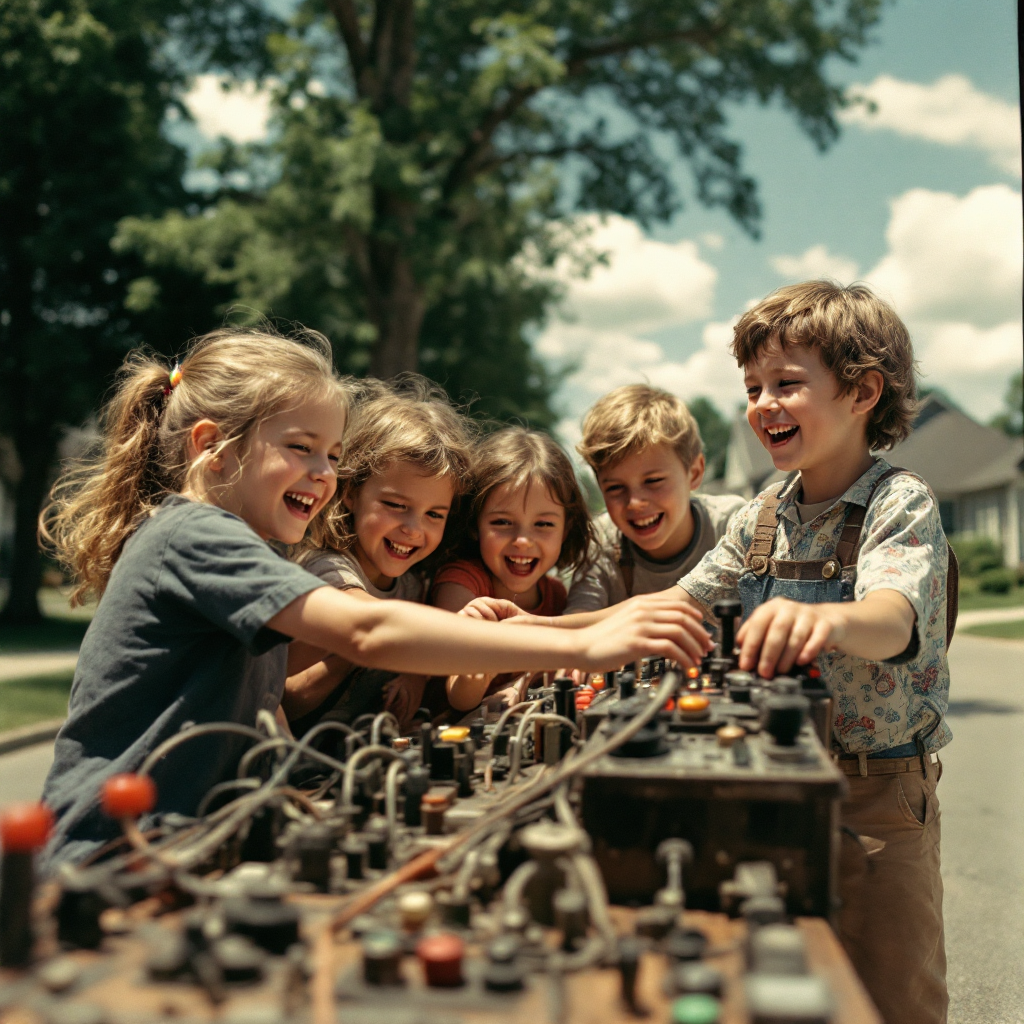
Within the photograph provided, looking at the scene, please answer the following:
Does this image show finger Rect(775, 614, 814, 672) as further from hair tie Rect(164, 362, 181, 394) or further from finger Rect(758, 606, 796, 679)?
hair tie Rect(164, 362, 181, 394)

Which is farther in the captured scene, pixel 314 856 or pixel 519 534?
pixel 519 534

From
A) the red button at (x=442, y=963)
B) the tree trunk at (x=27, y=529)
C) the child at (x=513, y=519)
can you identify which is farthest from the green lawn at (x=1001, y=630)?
Answer: the red button at (x=442, y=963)

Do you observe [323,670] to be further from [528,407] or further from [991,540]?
[991,540]

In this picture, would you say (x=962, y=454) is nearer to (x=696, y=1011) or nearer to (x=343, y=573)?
(x=343, y=573)

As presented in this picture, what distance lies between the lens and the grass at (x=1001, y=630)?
18.2 metres

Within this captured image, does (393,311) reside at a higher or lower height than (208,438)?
higher

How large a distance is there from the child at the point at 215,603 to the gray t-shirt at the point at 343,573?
0.53 m

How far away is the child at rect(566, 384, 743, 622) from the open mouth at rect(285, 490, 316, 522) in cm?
145

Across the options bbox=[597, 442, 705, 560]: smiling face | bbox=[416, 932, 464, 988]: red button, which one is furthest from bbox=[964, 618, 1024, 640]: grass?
bbox=[416, 932, 464, 988]: red button

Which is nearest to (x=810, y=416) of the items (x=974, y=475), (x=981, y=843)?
(x=981, y=843)

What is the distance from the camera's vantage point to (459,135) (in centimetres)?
1248

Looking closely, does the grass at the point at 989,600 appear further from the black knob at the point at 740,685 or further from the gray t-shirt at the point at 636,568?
the black knob at the point at 740,685

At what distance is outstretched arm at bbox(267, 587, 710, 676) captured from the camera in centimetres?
161

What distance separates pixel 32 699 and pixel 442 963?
35.9 feet
